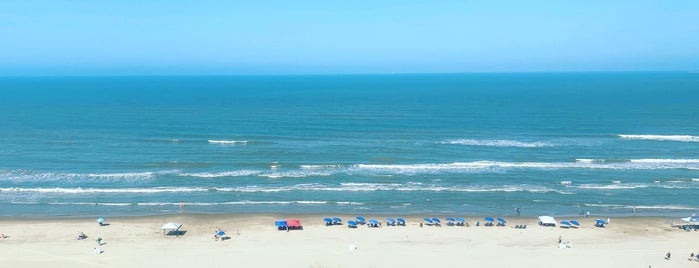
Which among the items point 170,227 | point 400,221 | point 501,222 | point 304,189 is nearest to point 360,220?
point 400,221

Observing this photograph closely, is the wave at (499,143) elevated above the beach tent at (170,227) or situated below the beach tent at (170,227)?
above

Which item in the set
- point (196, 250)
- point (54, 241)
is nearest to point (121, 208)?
point (54, 241)

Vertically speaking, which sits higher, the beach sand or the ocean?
the ocean

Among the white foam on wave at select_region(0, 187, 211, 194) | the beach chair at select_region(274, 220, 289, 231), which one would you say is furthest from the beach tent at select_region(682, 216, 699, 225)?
the white foam on wave at select_region(0, 187, 211, 194)

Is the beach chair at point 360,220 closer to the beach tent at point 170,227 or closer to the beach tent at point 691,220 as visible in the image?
the beach tent at point 170,227

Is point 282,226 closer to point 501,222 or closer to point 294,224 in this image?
point 294,224

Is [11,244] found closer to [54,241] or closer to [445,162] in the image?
[54,241]

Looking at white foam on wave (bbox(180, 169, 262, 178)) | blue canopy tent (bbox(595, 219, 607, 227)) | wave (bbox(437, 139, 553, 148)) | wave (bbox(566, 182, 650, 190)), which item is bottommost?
blue canopy tent (bbox(595, 219, 607, 227))

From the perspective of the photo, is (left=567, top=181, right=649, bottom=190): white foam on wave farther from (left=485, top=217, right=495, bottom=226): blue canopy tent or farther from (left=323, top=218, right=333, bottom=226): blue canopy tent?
(left=323, top=218, right=333, bottom=226): blue canopy tent

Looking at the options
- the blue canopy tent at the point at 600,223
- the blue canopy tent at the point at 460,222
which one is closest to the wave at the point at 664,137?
the blue canopy tent at the point at 600,223
